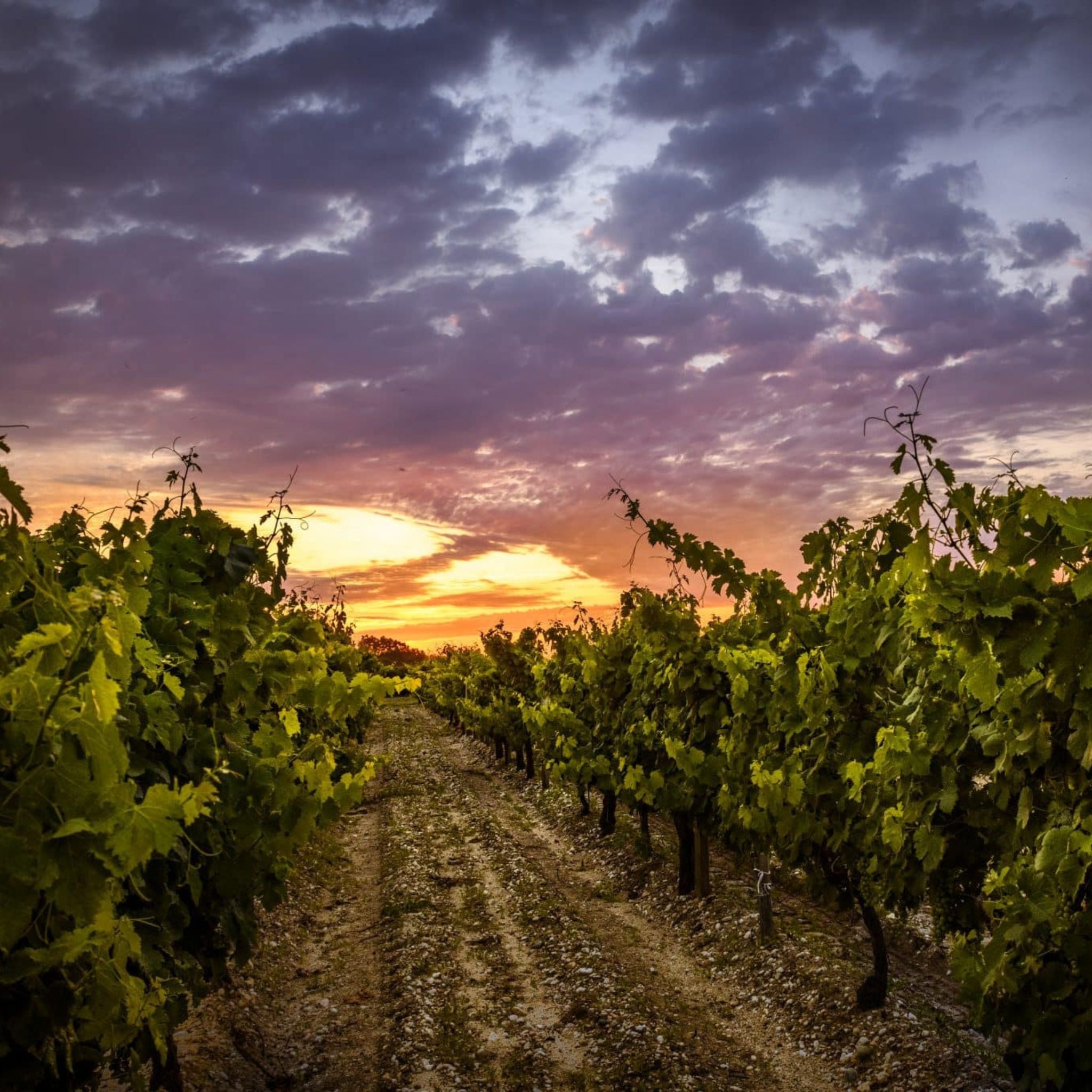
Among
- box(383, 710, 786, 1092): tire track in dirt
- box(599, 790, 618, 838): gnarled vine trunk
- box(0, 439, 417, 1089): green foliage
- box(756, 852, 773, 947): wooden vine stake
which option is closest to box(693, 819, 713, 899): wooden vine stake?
box(383, 710, 786, 1092): tire track in dirt

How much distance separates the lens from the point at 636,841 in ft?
45.4

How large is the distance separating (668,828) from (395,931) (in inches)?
293

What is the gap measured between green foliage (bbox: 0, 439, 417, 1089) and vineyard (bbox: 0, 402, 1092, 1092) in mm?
18

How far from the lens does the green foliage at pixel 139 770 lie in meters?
2.24

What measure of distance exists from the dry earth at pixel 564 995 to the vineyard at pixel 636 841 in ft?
0.15

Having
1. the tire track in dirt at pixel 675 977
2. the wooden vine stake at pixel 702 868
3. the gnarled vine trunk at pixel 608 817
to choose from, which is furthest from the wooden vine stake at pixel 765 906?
the gnarled vine trunk at pixel 608 817

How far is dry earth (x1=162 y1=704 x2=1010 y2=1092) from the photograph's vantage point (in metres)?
6.77

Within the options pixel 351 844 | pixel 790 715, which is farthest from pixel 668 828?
pixel 790 715

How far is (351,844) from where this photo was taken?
1638 cm

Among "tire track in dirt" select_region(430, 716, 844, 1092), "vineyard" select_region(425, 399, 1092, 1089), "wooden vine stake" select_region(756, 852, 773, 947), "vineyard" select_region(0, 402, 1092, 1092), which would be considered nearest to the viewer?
"vineyard" select_region(0, 402, 1092, 1092)

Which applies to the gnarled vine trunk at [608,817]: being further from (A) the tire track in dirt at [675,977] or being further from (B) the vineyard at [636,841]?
(B) the vineyard at [636,841]

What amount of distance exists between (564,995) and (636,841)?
5706mm

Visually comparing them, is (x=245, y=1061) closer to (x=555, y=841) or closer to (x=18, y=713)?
(x=18, y=713)

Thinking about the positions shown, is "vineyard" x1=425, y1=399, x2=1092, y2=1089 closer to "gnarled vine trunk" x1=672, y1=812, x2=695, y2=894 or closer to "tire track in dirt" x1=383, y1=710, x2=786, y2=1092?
"gnarled vine trunk" x1=672, y1=812, x2=695, y2=894
